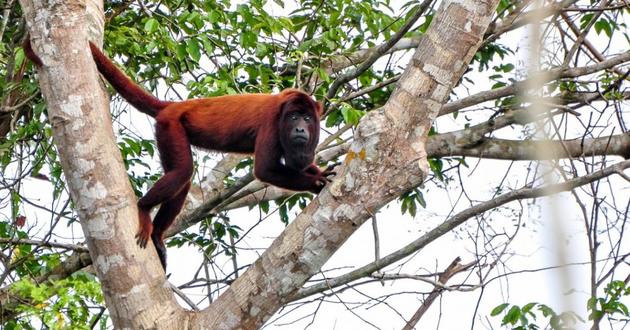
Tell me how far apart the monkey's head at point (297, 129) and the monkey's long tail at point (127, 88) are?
28.5 inches

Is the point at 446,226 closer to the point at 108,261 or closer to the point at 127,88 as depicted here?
the point at 108,261

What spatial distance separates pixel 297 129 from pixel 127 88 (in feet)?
3.24

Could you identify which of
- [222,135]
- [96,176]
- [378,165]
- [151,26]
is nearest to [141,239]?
[96,176]

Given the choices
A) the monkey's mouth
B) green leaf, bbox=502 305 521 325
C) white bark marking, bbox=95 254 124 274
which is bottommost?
white bark marking, bbox=95 254 124 274

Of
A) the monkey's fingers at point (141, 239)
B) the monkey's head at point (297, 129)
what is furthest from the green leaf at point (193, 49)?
the monkey's fingers at point (141, 239)

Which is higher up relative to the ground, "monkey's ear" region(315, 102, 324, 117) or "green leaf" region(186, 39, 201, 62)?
"green leaf" region(186, 39, 201, 62)

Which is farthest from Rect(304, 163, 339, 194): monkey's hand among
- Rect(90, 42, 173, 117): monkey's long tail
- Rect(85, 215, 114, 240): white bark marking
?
Rect(85, 215, 114, 240): white bark marking

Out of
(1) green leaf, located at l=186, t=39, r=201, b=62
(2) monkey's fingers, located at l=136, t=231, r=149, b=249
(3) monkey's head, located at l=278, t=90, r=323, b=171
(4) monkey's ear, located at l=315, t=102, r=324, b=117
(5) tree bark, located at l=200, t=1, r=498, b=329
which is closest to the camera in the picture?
(5) tree bark, located at l=200, t=1, r=498, b=329

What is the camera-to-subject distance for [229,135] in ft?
16.7

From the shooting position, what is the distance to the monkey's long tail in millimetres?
4258

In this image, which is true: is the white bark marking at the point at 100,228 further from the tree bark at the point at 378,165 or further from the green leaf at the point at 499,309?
the green leaf at the point at 499,309

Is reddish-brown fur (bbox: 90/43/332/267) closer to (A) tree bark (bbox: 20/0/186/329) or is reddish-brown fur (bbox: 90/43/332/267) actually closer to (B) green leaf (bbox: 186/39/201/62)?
(B) green leaf (bbox: 186/39/201/62)

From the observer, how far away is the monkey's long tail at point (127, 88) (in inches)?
168

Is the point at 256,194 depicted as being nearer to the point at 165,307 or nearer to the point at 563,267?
the point at 165,307
